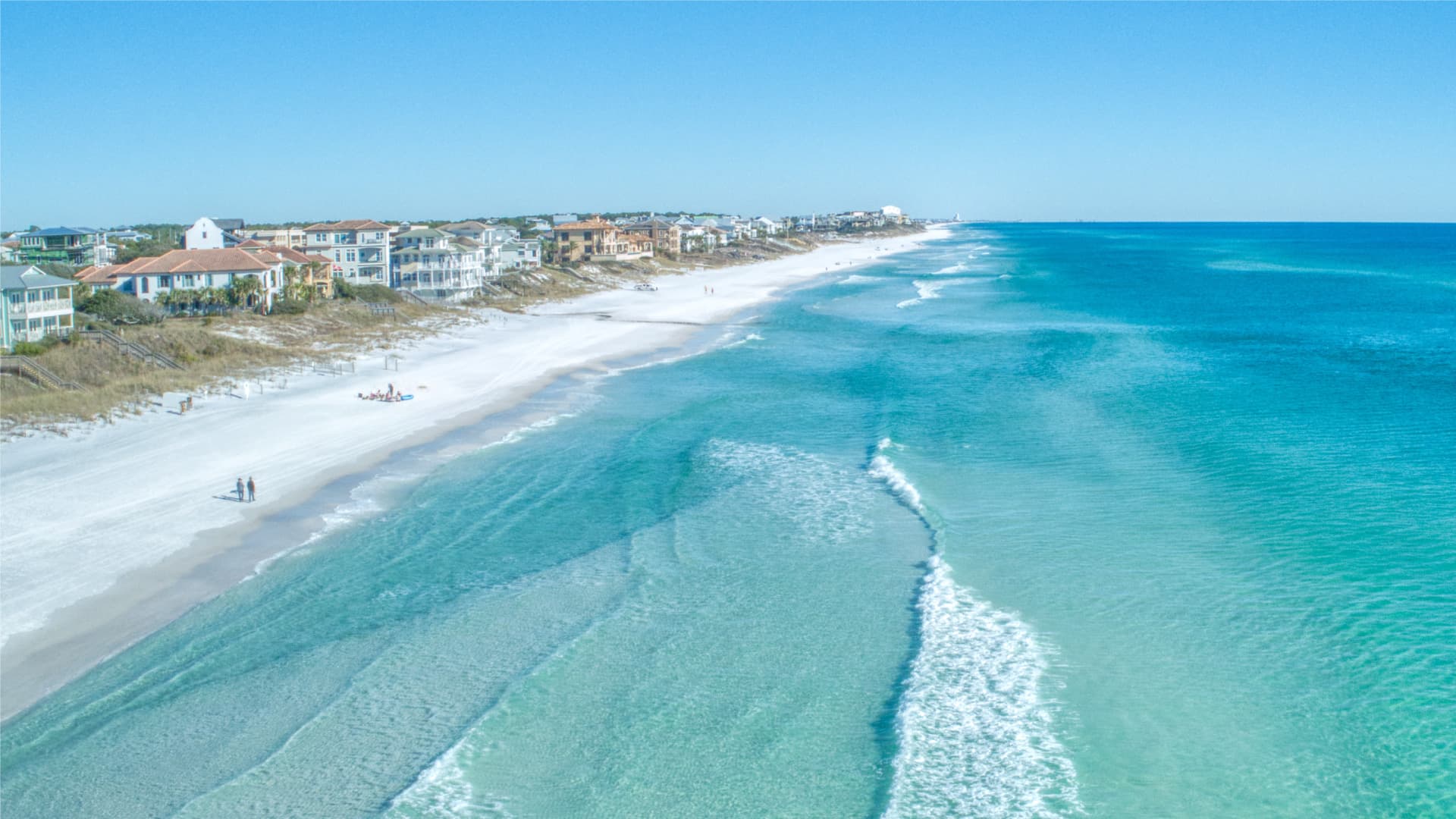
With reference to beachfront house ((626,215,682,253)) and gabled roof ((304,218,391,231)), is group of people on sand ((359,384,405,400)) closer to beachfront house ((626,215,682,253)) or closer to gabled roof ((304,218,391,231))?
gabled roof ((304,218,391,231))

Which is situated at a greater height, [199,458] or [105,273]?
[105,273]

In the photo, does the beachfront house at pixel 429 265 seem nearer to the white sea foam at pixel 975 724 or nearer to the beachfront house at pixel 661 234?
the beachfront house at pixel 661 234

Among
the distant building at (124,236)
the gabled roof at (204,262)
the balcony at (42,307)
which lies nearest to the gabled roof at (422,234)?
the gabled roof at (204,262)

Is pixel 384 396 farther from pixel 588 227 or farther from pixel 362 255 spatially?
pixel 588 227

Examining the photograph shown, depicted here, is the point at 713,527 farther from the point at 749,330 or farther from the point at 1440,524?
the point at 749,330

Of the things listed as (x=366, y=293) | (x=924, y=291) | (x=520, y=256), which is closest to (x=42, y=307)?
(x=366, y=293)

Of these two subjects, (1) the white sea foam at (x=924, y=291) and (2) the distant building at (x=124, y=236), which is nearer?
(1) the white sea foam at (x=924, y=291)

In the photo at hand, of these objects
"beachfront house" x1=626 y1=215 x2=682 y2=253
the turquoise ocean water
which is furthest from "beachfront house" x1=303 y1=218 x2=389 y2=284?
"beachfront house" x1=626 y1=215 x2=682 y2=253
